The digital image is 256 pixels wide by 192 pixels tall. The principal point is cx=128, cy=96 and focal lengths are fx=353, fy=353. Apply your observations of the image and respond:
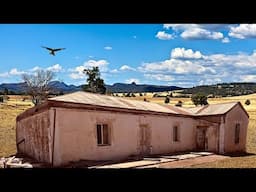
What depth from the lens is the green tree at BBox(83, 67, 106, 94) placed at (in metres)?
15.9

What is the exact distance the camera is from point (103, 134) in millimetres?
11031

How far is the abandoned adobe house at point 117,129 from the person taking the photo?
9.91 meters

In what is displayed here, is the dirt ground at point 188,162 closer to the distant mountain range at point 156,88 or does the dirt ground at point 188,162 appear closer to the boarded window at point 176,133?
the boarded window at point 176,133

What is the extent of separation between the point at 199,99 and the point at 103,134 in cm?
858

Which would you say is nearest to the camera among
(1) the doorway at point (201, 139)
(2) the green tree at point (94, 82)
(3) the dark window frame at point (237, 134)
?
(3) the dark window frame at point (237, 134)

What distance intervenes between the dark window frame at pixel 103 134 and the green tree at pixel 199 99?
830cm

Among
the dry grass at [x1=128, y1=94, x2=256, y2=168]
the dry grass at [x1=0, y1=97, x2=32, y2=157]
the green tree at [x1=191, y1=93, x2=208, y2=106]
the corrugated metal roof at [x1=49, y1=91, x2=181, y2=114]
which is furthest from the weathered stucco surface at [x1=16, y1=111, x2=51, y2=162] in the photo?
the green tree at [x1=191, y1=93, x2=208, y2=106]

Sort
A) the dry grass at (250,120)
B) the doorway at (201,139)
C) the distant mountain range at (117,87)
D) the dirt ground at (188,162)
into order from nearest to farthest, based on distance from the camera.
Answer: the dirt ground at (188,162)
the dry grass at (250,120)
the doorway at (201,139)
the distant mountain range at (117,87)

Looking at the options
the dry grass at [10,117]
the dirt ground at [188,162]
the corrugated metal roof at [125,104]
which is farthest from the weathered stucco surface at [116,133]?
the dirt ground at [188,162]

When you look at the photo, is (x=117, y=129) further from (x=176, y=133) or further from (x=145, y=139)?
(x=176, y=133)

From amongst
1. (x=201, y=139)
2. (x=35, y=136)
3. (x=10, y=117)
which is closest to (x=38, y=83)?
(x=10, y=117)

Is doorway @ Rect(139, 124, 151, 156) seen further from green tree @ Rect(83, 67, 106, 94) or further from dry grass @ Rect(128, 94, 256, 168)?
green tree @ Rect(83, 67, 106, 94)

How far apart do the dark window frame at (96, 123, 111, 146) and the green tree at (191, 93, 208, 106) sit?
8.30 metres
